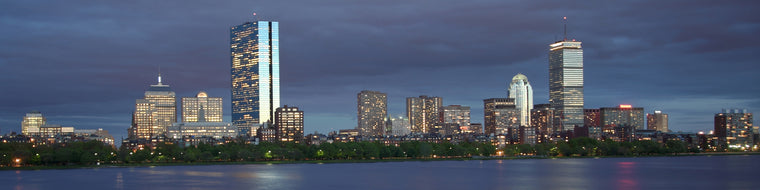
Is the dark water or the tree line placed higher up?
the tree line

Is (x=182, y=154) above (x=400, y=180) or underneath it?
above

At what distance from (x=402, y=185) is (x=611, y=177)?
102 feet

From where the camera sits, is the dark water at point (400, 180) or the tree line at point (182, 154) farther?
the tree line at point (182, 154)

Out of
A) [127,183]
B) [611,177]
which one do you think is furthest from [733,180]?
[127,183]

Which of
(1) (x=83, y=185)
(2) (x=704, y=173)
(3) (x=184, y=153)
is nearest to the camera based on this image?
(1) (x=83, y=185)

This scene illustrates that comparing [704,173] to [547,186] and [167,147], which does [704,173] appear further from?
[167,147]

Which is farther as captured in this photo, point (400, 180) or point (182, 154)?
point (182, 154)

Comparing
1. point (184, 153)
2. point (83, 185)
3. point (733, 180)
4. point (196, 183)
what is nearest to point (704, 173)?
point (733, 180)

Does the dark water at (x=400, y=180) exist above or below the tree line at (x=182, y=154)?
below

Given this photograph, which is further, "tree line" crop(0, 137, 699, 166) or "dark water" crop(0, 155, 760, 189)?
"tree line" crop(0, 137, 699, 166)

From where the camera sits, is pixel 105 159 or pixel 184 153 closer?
pixel 105 159

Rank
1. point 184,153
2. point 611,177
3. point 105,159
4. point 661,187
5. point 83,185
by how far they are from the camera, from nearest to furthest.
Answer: point 661,187 → point 83,185 → point 611,177 → point 105,159 → point 184,153

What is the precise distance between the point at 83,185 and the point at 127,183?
4976 millimetres

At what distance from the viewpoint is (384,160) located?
18662 centimetres
